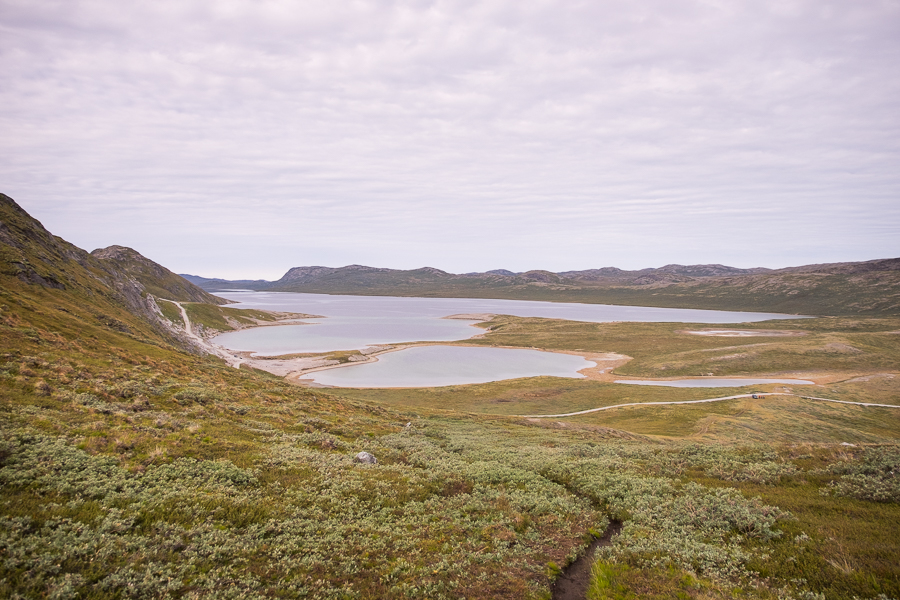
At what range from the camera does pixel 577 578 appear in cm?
1129

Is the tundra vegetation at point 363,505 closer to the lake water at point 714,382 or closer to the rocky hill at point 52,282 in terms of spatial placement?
the rocky hill at point 52,282

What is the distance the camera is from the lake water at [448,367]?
84.2 meters

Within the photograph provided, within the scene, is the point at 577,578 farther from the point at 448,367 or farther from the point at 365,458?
the point at 448,367

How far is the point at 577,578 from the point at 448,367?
8966cm

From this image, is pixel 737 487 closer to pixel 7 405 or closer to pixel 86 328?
A: pixel 7 405

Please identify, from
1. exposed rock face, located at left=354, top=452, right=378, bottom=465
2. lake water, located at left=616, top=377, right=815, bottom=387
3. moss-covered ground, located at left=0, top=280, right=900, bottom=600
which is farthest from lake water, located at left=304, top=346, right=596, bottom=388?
exposed rock face, located at left=354, top=452, right=378, bottom=465

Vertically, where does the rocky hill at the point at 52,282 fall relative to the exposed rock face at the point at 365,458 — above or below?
above

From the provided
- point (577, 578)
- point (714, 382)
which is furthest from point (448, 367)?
point (577, 578)

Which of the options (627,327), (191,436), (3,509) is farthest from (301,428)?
(627,327)

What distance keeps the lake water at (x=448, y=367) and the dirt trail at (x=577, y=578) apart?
68.9 metres

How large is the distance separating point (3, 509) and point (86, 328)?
37783 mm

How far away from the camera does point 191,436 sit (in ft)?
58.9

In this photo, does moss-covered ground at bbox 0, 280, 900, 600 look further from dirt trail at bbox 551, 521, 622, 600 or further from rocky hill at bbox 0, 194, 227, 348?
rocky hill at bbox 0, 194, 227, 348

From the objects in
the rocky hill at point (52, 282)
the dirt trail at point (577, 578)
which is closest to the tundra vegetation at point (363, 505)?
the dirt trail at point (577, 578)
